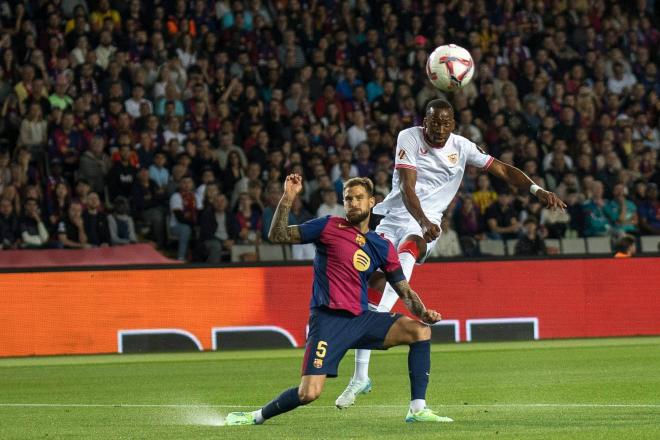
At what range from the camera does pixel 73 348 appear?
1656cm

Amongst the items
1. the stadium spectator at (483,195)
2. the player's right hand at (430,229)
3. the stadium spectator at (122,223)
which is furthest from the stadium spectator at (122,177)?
the player's right hand at (430,229)

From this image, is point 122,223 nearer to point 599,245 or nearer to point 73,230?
point 73,230

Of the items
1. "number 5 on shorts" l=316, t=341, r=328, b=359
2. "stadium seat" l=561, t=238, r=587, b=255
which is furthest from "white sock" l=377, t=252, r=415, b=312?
"stadium seat" l=561, t=238, r=587, b=255

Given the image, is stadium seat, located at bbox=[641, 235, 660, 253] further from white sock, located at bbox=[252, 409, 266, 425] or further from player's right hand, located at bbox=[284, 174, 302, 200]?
player's right hand, located at bbox=[284, 174, 302, 200]

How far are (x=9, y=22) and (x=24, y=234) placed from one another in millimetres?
4845

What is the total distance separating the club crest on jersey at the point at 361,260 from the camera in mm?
8547

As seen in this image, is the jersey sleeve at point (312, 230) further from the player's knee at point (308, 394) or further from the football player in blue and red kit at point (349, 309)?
the player's knee at point (308, 394)

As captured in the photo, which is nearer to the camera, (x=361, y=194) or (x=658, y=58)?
(x=361, y=194)

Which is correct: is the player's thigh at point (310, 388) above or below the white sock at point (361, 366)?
above

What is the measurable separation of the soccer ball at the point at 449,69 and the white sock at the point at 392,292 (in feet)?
5.60

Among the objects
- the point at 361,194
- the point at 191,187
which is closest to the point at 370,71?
the point at 191,187

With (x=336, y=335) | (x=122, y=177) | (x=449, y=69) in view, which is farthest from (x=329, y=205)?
(x=336, y=335)

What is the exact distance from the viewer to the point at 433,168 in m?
10.8

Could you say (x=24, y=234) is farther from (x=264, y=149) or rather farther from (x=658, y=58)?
(x=658, y=58)
